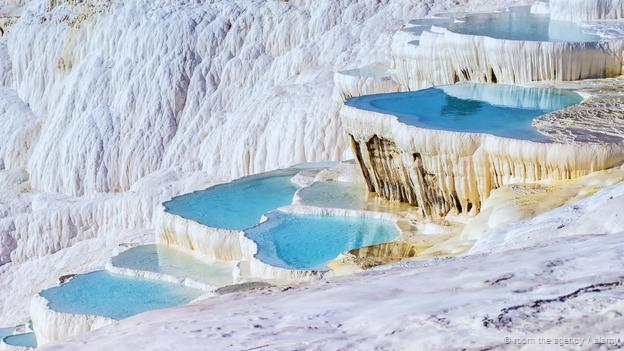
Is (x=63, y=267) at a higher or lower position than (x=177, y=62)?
lower

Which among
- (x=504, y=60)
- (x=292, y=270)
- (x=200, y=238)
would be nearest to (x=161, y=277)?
(x=200, y=238)

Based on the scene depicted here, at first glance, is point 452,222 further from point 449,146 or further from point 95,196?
point 95,196

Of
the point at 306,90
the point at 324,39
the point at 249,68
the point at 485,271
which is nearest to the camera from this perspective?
the point at 485,271

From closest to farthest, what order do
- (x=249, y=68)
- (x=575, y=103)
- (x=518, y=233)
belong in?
(x=518, y=233), (x=575, y=103), (x=249, y=68)

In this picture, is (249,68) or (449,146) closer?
(449,146)

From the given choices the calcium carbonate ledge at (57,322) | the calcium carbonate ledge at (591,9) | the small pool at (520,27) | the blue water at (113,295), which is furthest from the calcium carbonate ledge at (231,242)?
the calcium carbonate ledge at (591,9)

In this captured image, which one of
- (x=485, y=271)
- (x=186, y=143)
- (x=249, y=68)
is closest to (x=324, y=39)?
(x=249, y=68)
